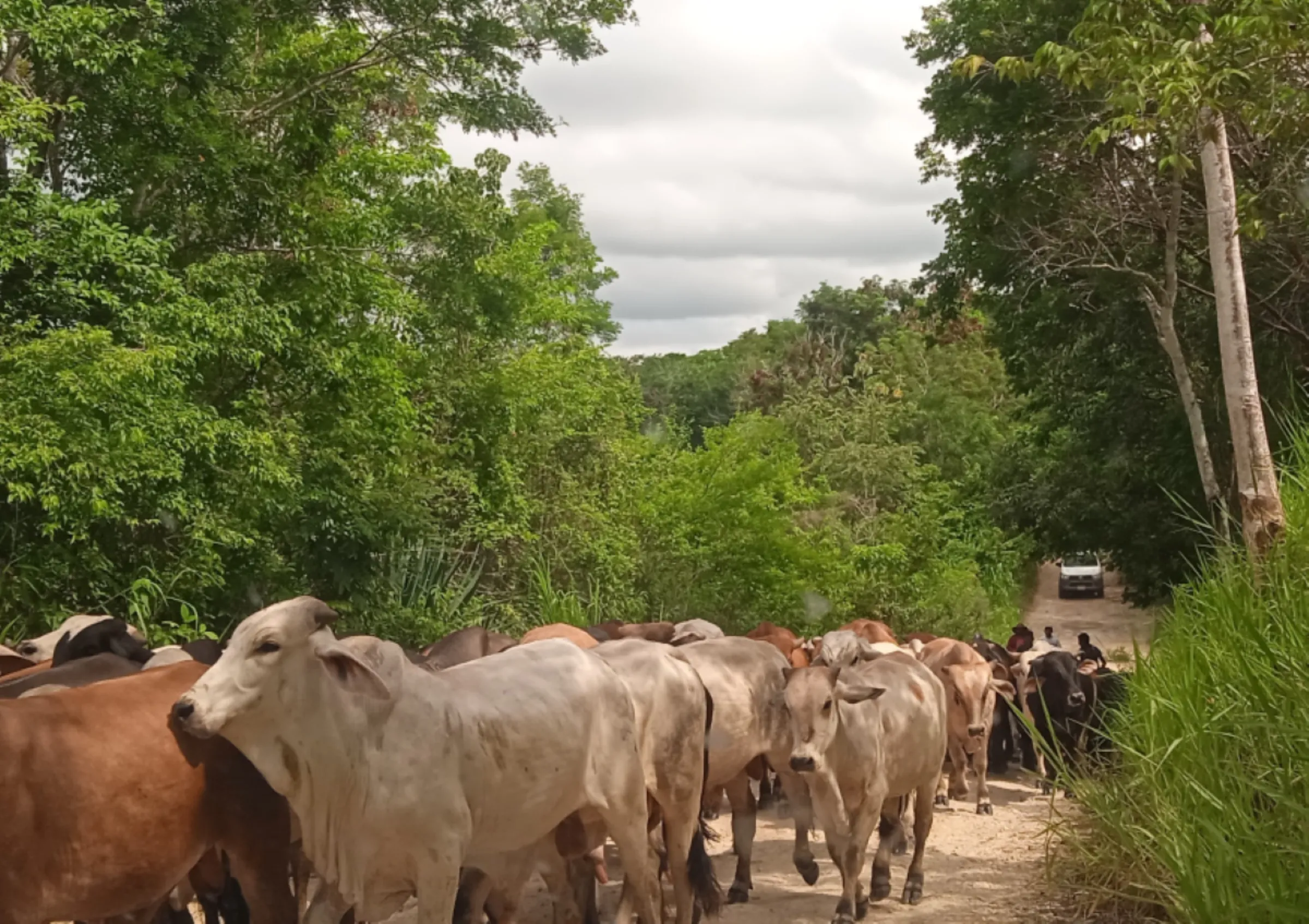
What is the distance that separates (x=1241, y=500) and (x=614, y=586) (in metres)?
15.3

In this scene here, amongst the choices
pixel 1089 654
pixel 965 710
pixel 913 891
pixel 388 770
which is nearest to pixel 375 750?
pixel 388 770

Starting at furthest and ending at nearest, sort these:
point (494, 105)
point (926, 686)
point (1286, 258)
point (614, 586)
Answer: point (614, 586) < point (494, 105) < point (1286, 258) < point (926, 686)

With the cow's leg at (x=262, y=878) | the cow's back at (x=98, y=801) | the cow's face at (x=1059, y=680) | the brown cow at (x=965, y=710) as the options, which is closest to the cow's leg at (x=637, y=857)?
the cow's leg at (x=262, y=878)

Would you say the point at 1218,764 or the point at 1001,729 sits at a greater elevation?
the point at 1218,764

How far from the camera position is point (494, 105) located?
17016 mm

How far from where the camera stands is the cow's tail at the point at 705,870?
6.76 m

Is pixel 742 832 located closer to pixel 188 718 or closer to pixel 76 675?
pixel 76 675

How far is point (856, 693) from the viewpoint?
23.9 feet

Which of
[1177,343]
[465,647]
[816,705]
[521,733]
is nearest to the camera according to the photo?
[521,733]

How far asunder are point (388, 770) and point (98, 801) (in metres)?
0.99

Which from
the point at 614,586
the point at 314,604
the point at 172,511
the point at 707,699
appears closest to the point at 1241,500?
the point at 707,699

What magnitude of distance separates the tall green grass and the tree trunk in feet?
0.68

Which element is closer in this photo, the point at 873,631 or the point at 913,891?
the point at 913,891

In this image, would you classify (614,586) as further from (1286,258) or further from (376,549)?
(1286,258)
